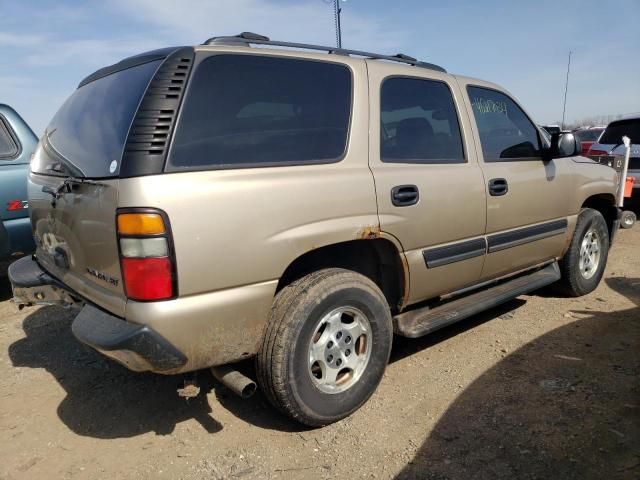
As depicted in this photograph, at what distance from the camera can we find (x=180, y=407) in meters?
2.96

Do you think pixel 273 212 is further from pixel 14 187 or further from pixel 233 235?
pixel 14 187

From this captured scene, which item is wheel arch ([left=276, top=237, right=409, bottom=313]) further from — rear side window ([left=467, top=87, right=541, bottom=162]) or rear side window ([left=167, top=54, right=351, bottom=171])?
rear side window ([left=467, top=87, right=541, bottom=162])

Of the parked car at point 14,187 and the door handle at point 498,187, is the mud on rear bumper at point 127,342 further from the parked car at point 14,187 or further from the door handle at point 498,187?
the parked car at point 14,187

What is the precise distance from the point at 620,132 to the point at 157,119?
8722 mm

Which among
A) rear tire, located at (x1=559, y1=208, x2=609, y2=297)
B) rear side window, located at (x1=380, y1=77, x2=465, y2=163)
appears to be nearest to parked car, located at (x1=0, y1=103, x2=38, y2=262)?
rear side window, located at (x1=380, y1=77, x2=465, y2=163)

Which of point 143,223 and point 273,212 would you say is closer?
point 143,223

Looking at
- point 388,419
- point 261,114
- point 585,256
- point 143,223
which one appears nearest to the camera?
point 143,223

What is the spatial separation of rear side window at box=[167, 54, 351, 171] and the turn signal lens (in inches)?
9.7

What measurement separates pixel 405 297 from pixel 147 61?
1.93m

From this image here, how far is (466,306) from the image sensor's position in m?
3.41

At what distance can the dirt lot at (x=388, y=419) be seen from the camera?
7.89 ft

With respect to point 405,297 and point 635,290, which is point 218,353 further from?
point 635,290

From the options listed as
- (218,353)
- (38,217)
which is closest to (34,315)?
(38,217)

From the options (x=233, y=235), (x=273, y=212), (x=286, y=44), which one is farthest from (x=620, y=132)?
(x=233, y=235)
